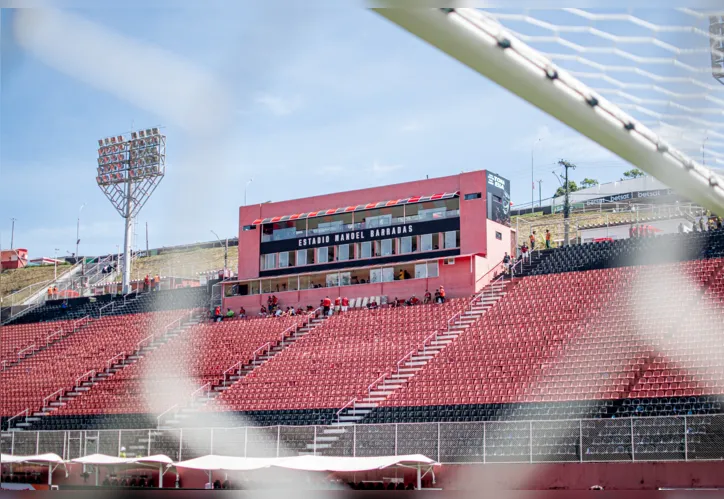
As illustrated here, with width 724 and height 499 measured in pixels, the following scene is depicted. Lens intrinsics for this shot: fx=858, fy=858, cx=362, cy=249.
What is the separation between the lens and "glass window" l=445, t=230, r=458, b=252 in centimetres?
2241

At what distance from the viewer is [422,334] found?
19.9 m

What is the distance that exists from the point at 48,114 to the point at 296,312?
21770 mm

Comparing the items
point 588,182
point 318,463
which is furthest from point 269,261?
point 588,182

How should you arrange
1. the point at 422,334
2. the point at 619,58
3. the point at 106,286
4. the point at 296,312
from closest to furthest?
1. the point at 619,58
2. the point at 422,334
3. the point at 296,312
4. the point at 106,286

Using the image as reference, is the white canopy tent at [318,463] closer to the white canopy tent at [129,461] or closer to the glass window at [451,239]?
the white canopy tent at [129,461]

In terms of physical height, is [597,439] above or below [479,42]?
below

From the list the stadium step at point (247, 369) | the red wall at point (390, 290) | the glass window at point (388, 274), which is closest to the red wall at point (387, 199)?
the red wall at point (390, 290)

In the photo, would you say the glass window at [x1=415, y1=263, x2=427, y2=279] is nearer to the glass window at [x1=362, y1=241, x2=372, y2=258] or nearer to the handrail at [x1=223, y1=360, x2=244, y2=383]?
the glass window at [x1=362, y1=241, x2=372, y2=258]

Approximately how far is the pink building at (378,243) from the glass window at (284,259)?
0.14ft

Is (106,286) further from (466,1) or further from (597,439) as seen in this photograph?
(466,1)

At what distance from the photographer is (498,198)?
22.9 metres

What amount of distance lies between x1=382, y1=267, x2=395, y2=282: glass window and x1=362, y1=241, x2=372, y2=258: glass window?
629 mm

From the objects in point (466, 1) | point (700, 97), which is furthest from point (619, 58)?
point (466, 1)

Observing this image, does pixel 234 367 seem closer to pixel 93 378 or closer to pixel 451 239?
pixel 93 378
